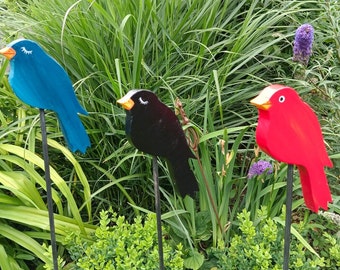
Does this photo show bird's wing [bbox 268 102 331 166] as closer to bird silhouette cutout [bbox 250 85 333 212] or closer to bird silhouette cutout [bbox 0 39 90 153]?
bird silhouette cutout [bbox 250 85 333 212]

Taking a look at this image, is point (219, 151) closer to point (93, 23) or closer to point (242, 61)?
point (242, 61)

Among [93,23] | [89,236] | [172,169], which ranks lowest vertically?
[89,236]

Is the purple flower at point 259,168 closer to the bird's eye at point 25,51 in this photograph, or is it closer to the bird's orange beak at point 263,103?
the bird's orange beak at point 263,103

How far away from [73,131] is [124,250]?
1.40ft

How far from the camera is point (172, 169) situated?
1.22 metres

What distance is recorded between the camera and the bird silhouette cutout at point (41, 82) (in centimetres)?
116

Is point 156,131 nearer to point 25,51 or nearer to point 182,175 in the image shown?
point 182,175

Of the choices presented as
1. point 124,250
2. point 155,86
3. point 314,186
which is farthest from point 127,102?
point 155,86

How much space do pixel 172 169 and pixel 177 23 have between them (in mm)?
975

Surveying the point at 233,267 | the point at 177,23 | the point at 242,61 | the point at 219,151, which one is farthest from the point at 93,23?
the point at 233,267

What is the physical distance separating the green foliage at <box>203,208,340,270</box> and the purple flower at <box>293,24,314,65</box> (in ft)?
1.58

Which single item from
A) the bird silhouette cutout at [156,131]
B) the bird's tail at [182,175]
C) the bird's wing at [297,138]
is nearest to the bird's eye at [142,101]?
the bird silhouette cutout at [156,131]

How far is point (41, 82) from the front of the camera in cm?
120

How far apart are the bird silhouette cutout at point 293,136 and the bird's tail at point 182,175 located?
0.24 metres
